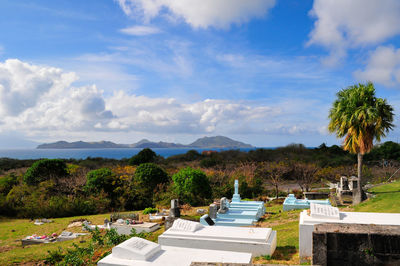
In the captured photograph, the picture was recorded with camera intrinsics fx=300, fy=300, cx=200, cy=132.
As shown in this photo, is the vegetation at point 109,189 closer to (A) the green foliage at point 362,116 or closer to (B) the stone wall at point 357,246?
(A) the green foliage at point 362,116

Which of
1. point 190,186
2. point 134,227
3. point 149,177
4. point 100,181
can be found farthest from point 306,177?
point 134,227

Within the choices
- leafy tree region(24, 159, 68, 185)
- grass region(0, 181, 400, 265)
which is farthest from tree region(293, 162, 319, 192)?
leafy tree region(24, 159, 68, 185)

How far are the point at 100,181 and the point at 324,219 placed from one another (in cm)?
1663

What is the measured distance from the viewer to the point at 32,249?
36.2ft

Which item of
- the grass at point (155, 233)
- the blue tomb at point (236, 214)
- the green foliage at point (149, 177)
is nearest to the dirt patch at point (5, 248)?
the grass at point (155, 233)

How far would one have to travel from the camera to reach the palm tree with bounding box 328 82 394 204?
1177 centimetres

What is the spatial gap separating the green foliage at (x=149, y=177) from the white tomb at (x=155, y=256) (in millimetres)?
14755

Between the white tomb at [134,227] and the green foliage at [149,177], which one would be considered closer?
the white tomb at [134,227]

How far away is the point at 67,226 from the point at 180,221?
986 centimetres

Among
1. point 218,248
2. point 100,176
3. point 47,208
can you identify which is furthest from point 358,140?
point 47,208

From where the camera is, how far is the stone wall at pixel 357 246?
4078mm

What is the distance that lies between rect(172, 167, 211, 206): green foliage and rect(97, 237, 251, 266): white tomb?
1209 centimetres

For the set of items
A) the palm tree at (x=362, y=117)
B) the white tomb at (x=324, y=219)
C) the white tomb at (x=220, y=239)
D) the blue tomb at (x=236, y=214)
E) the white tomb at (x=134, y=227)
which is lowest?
the white tomb at (x=134, y=227)

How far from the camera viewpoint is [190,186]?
18.1 metres
